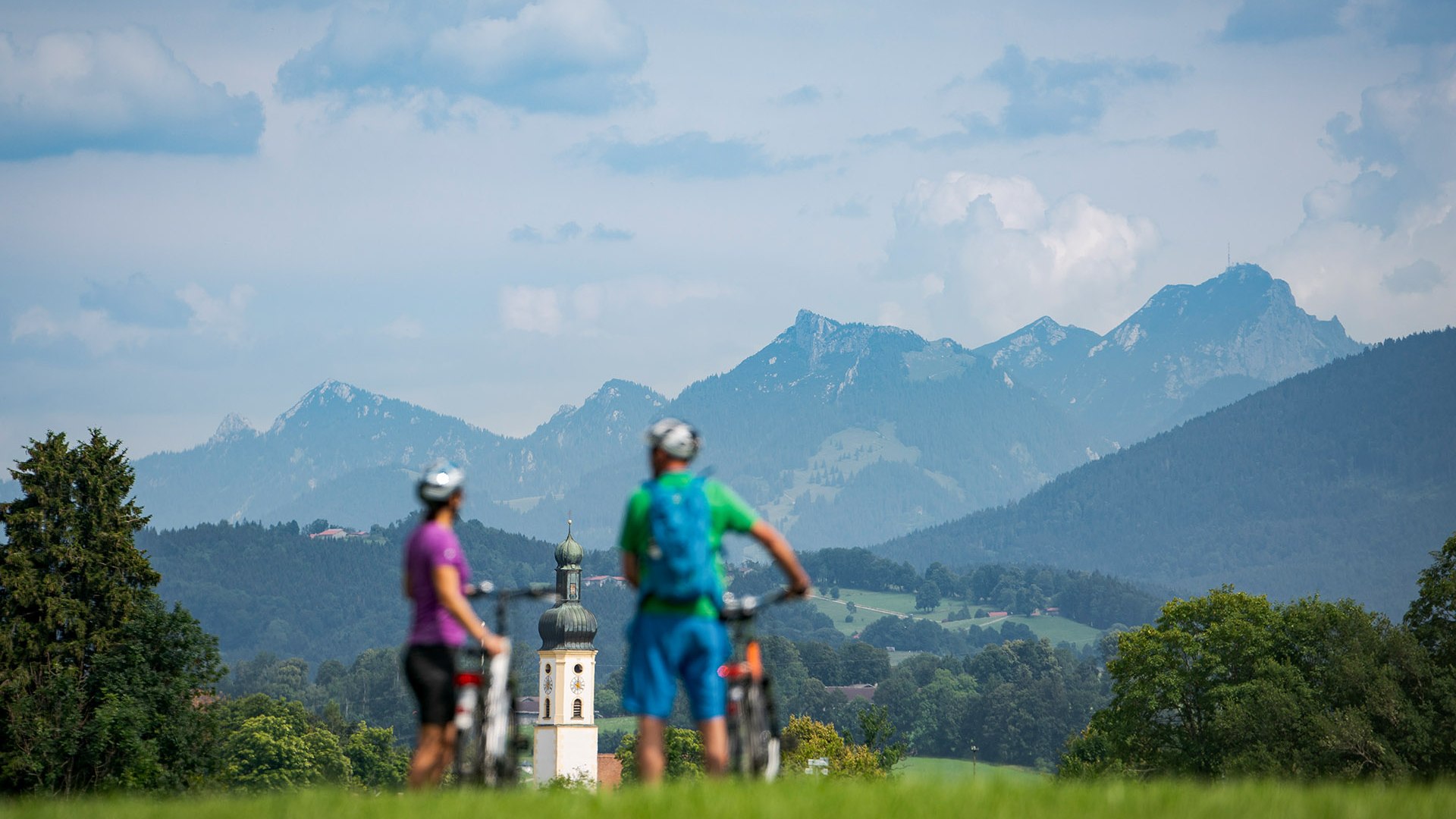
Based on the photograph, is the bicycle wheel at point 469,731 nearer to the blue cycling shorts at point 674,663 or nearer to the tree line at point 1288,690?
the blue cycling shorts at point 674,663

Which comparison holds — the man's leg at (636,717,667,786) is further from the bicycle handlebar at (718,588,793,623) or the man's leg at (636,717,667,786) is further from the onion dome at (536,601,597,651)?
the onion dome at (536,601,597,651)

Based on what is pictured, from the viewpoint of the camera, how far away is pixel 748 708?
12.5 metres

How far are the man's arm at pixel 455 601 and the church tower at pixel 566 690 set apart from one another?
438 ft

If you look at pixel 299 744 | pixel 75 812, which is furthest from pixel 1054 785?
pixel 299 744

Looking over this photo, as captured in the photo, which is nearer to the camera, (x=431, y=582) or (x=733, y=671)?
(x=733, y=671)

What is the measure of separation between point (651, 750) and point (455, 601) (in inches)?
68.0

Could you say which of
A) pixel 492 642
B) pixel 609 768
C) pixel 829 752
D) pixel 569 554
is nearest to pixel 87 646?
pixel 492 642

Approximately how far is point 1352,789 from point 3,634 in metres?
47.0

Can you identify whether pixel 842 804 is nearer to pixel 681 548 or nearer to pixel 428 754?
pixel 681 548

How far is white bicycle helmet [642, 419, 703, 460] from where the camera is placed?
12.1 metres

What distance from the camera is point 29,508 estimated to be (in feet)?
180

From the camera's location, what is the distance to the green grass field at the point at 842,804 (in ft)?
35.7

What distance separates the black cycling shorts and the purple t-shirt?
7 cm

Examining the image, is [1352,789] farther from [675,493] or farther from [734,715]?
[675,493]
